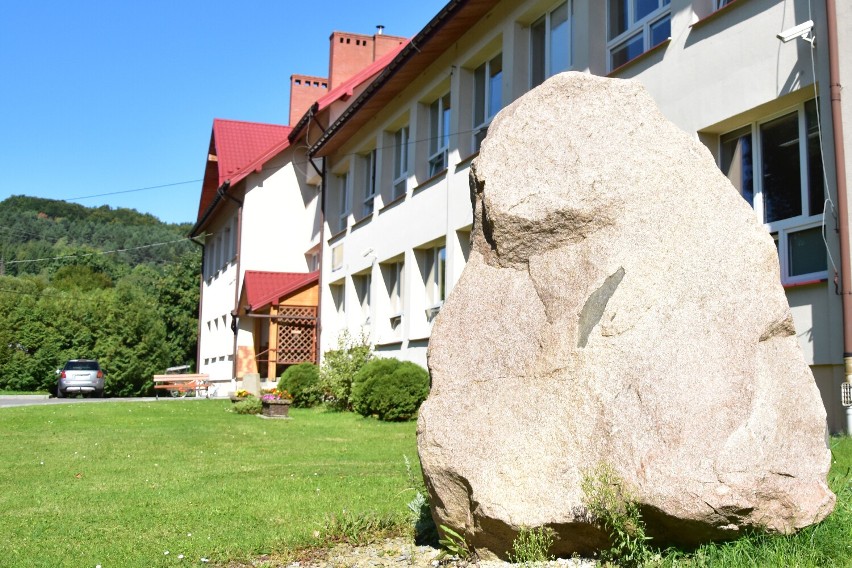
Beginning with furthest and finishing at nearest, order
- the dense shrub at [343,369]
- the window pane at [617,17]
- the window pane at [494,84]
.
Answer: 1. the dense shrub at [343,369]
2. the window pane at [494,84]
3. the window pane at [617,17]

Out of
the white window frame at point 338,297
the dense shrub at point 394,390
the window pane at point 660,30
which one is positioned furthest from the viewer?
the white window frame at point 338,297

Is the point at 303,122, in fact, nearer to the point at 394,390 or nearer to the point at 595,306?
the point at 394,390

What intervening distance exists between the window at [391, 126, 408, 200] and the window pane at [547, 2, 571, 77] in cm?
673

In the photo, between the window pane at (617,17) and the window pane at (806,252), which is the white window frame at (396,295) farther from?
the window pane at (806,252)

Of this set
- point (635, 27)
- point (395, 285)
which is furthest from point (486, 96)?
point (395, 285)

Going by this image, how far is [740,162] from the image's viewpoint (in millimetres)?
10602

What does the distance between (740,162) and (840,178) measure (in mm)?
1833

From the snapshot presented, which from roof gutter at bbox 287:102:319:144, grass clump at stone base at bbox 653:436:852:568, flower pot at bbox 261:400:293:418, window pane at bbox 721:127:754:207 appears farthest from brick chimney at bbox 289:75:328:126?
grass clump at stone base at bbox 653:436:852:568

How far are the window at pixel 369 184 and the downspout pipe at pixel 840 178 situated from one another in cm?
1536

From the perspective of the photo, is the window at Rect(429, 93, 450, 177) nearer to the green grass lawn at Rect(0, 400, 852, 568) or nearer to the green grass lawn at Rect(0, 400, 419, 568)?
the green grass lawn at Rect(0, 400, 419, 568)

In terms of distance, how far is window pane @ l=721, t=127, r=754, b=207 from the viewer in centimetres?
1046

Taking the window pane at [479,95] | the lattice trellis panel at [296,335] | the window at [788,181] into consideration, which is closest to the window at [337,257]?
the lattice trellis panel at [296,335]

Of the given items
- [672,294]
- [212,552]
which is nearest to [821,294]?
[672,294]

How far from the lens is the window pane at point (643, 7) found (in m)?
12.4
